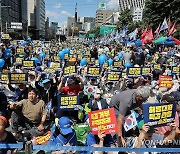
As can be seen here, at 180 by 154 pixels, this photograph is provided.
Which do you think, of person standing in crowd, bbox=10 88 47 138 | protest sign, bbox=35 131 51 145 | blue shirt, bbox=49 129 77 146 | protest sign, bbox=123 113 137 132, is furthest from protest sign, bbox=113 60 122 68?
blue shirt, bbox=49 129 77 146

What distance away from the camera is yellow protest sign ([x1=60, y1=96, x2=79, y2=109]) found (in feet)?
21.1

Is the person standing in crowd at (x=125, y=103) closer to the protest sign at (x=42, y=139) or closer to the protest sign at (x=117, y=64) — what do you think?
the protest sign at (x=42, y=139)

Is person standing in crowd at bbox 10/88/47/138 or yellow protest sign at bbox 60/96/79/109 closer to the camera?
person standing in crowd at bbox 10/88/47/138

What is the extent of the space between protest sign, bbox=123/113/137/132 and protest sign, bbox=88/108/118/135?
0.74 meters

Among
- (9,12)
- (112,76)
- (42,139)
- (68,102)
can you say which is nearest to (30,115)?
(42,139)

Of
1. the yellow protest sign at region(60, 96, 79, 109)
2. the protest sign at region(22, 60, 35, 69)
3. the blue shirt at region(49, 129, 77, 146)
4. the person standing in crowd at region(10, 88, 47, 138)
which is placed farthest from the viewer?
the protest sign at region(22, 60, 35, 69)

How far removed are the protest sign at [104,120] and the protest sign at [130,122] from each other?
736mm

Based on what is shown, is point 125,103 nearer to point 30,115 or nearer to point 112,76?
point 30,115

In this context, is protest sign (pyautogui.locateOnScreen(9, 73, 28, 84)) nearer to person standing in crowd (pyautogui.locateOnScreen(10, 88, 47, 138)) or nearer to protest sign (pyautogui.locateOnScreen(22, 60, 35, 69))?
person standing in crowd (pyautogui.locateOnScreen(10, 88, 47, 138))

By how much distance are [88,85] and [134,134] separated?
325 cm

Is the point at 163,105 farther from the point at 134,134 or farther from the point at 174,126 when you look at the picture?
the point at 134,134

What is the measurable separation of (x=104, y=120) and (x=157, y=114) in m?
0.73

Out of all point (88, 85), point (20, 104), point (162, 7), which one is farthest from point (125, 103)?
point (162, 7)

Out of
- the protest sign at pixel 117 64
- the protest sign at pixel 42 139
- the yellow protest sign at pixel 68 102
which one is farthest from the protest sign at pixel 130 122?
the protest sign at pixel 117 64
